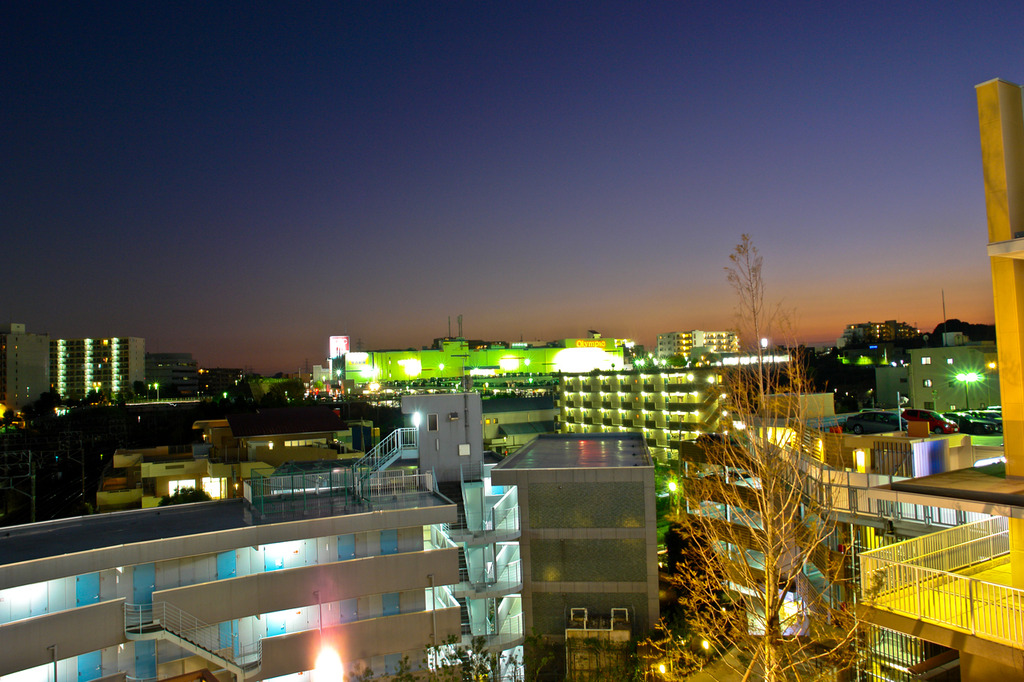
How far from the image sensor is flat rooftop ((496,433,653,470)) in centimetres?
1627

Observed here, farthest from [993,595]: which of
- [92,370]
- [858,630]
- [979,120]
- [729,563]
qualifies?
[92,370]

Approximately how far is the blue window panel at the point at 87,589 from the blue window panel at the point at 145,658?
1.36m

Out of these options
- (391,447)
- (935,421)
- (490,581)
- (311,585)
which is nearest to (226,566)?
(311,585)

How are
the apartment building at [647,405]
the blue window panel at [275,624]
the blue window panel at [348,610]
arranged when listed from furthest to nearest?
the apartment building at [647,405]
the blue window panel at [348,610]
the blue window panel at [275,624]

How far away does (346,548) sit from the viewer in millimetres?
14258

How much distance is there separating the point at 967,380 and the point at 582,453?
2702 cm

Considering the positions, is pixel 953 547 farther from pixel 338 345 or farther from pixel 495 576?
pixel 338 345

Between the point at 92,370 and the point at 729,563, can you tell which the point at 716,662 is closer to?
the point at 729,563

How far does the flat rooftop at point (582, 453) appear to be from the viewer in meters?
16.3

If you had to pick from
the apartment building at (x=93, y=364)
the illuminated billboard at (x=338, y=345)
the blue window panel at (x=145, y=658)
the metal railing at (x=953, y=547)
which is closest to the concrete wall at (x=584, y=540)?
the metal railing at (x=953, y=547)

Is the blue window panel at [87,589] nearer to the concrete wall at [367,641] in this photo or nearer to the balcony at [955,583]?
the concrete wall at [367,641]

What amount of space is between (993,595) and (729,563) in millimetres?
3572

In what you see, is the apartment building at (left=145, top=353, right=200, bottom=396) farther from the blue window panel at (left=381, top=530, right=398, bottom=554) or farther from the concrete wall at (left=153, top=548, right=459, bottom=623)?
the concrete wall at (left=153, top=548, right=459, bottom=623)

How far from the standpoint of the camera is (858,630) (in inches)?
293
